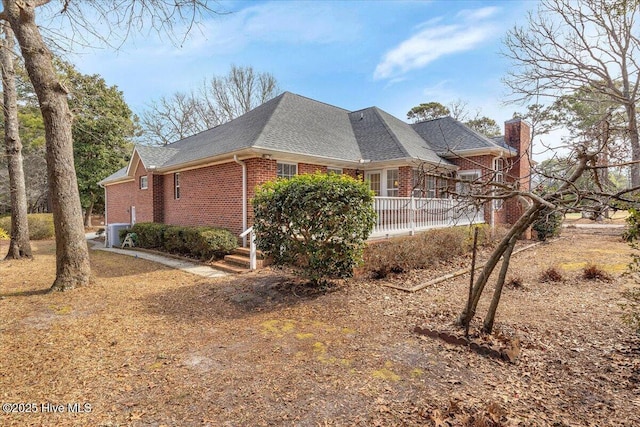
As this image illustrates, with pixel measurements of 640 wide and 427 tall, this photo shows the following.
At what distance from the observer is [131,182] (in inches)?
703

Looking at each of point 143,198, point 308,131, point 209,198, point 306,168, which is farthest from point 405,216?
point 143,198

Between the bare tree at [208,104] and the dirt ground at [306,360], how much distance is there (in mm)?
27935

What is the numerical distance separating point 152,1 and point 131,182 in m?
13.4

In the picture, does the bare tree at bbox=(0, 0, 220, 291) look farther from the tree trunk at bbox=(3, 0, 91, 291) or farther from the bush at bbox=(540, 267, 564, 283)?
the bush at bbox=(540, 267, 564, 283)

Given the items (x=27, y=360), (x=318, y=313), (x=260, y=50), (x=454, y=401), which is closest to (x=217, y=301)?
(x=318, y=313)

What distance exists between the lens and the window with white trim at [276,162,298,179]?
10.9 m

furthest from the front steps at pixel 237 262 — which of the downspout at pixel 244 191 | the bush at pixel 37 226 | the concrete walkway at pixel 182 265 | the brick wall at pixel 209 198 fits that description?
the bush at pixel 37 226

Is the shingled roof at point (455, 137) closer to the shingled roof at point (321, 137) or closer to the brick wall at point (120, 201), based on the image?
the shingled roof at point (321, 137)

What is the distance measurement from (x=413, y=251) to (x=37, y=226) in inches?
828

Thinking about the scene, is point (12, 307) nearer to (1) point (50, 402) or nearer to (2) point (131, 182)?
(1) point (50, 402)

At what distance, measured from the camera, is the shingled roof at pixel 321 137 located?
1105 cm

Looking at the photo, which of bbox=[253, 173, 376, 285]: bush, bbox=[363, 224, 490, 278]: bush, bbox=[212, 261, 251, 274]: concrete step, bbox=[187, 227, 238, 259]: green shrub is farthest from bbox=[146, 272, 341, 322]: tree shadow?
bbox=[187, 227, 238, 259]: green shrub

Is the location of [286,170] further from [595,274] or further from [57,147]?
[595,274]

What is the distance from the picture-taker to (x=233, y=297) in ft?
20.9
